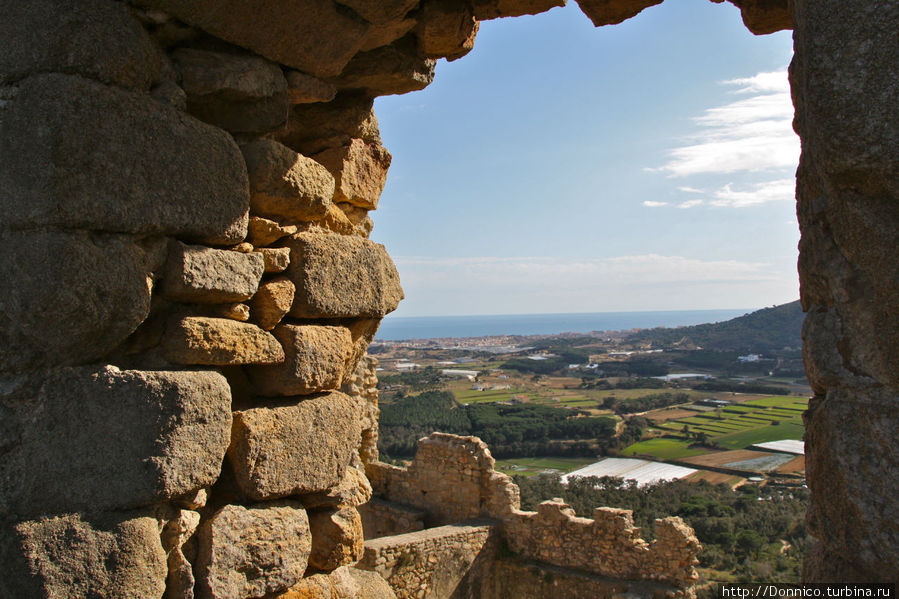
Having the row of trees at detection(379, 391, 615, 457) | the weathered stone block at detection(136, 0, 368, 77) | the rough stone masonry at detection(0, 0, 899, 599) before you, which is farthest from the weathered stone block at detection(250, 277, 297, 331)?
the row of trees at detection(379, 391, 615, 457)

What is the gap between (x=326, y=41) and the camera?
10.6 feet

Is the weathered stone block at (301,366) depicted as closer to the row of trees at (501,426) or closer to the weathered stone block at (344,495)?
the weathered stone block at (344,495)

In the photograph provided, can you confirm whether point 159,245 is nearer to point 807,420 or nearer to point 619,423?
point 807,420

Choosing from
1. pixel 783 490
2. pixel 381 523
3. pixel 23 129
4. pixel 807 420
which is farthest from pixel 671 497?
pixel 23 129

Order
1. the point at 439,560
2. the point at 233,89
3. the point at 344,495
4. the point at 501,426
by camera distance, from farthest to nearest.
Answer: the point at 501,426, the point at 439,560, the point at 344,495, the point at 233,89

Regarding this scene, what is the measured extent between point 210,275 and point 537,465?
28901mm

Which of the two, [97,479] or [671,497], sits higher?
[97,479]

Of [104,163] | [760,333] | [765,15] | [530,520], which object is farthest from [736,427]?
[104,163]

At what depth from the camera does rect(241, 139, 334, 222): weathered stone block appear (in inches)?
122

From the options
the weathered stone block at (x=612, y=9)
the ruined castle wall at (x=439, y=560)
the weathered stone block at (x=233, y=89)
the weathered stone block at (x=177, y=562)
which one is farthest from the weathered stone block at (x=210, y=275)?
the ruined castle wall at (x=439, y=560)

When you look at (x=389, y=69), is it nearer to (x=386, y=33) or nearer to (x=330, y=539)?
(x=386, y=33)

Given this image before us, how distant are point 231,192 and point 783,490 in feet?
73.1

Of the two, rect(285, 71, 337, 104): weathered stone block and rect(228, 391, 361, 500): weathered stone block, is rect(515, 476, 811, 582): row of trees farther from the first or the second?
rect(285, 71, 337, 104): weathered stone block

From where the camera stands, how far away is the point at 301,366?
10.1 ft
